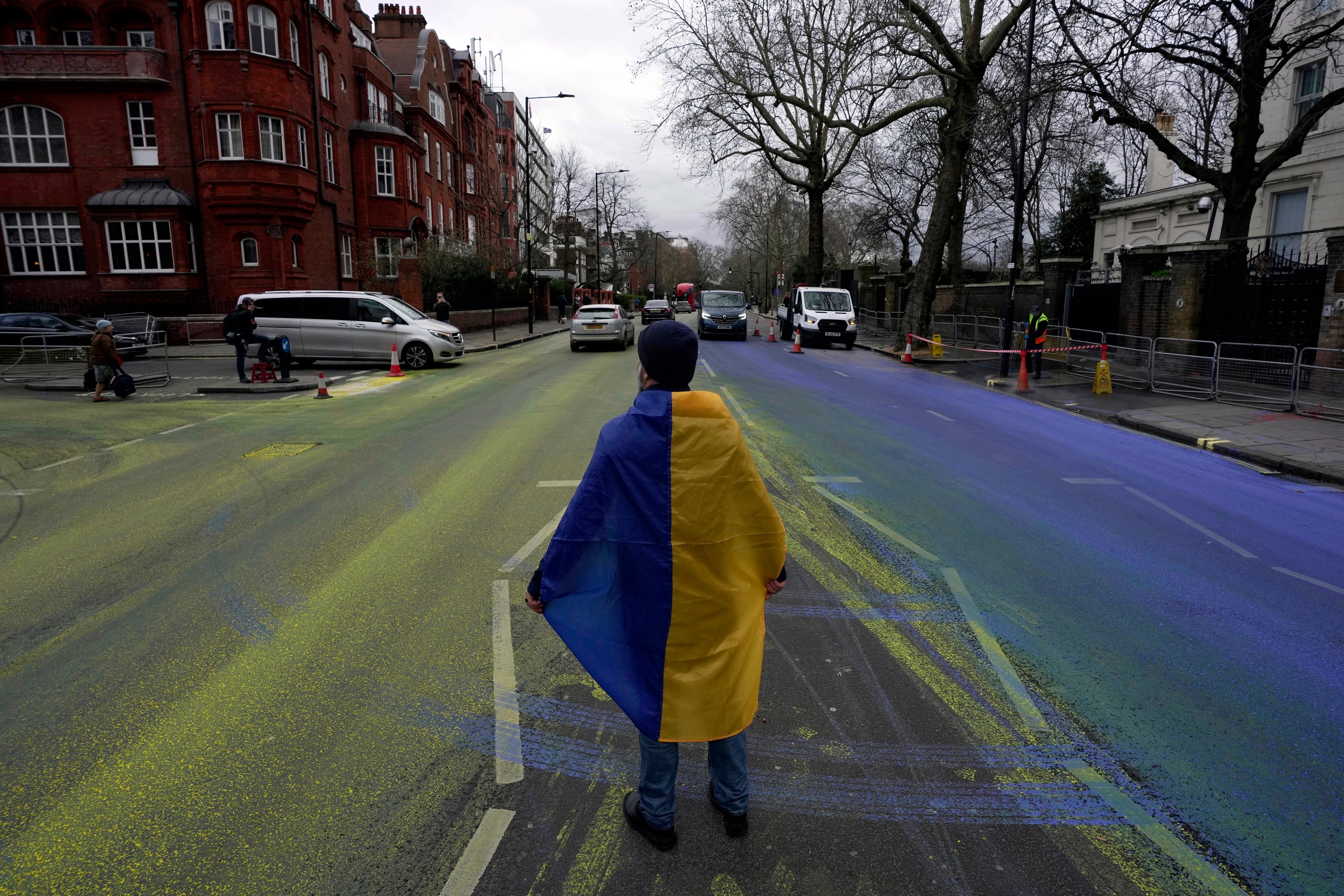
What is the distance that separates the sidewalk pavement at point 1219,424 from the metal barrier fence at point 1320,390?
23 centimetres

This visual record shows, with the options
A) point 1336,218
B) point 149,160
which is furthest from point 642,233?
point 1336,218

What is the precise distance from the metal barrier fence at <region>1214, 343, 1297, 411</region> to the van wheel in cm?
1722

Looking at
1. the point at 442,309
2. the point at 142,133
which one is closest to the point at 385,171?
the point at 142,133

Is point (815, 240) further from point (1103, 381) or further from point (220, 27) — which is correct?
point (1103, 381)

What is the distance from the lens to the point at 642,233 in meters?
87.9

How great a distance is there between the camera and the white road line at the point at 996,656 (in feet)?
12.3

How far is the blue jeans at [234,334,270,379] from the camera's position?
17312 mm

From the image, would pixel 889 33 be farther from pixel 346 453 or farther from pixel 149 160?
pixel 149 160

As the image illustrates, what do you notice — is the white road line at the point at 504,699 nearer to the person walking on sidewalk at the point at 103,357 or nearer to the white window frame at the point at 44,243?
the person walking on sidewalk at the point at 103,357

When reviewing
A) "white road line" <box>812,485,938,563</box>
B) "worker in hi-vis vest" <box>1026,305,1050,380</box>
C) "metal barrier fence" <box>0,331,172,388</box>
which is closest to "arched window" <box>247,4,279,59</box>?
"metal barrier fence" <box>0,331,172,388</box>

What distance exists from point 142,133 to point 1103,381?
31.7m

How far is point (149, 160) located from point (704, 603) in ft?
111

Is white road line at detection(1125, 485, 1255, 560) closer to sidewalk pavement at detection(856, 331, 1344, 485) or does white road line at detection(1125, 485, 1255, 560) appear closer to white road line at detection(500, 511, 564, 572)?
sidewalk pavement at detection(856, 331, 1344, 485)

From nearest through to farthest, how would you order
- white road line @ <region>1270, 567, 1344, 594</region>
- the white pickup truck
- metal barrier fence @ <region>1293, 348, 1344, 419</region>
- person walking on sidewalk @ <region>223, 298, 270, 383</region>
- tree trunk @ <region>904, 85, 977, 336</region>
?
white road line @ <region>1270, 567, 1344, 594</region>
metal barrier fence @ <region>1293, 348, 1344, 419</region>
person walking on sidewalk @ <region>223, 298, 270, 383</region>
tree trunk @ <region>904, 85, 977, 336</region>
the white pickup truck
